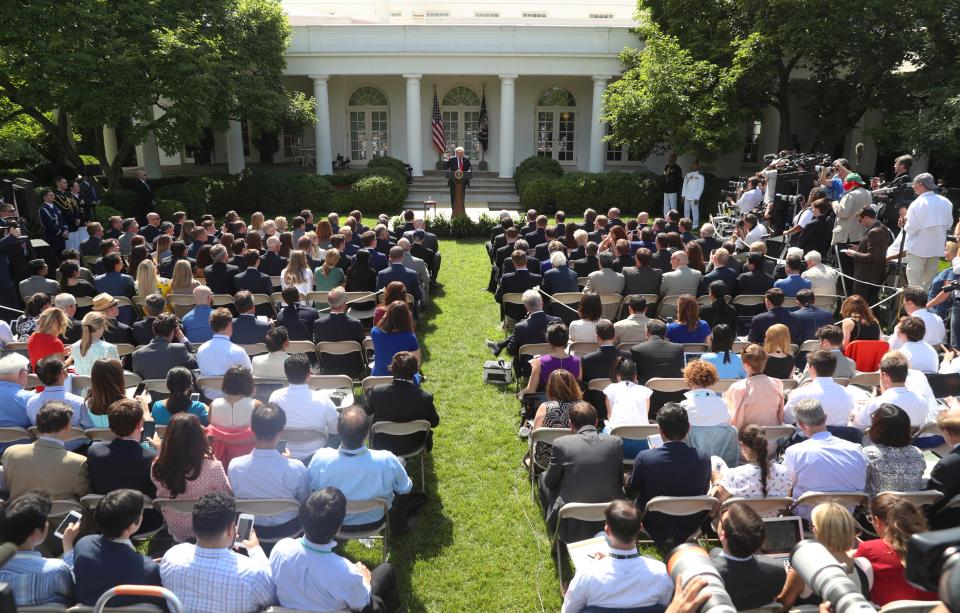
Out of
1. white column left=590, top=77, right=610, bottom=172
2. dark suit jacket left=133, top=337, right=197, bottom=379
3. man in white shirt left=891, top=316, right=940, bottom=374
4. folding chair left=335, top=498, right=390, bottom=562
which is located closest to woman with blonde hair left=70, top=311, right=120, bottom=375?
dark suit jacket left=133, top=337, right=197, bottom=379

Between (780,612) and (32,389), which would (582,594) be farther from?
(32,389)

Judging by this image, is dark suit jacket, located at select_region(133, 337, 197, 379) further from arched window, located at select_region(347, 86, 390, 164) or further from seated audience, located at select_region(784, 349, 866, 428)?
arched window, located at select_region(347, 86, 390, 164)

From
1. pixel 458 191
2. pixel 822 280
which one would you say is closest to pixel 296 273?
pixel 822 280

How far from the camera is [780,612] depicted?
3668 millimetres

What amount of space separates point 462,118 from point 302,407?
2622cm

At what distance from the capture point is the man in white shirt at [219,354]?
646 cm

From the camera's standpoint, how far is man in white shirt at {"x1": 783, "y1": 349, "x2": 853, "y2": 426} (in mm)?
5391

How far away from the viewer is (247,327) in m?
7.42

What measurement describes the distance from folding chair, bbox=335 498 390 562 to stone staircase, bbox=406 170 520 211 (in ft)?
61.4

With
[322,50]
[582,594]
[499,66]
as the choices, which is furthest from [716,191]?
[582,594]

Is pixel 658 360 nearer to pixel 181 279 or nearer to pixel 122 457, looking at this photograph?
pixel 122 457

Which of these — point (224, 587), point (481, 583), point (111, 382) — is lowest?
point (481, 583)

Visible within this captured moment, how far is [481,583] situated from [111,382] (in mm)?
3320

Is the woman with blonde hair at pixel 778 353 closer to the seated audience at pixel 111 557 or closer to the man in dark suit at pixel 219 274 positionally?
the seated audience at pixel 111 557
